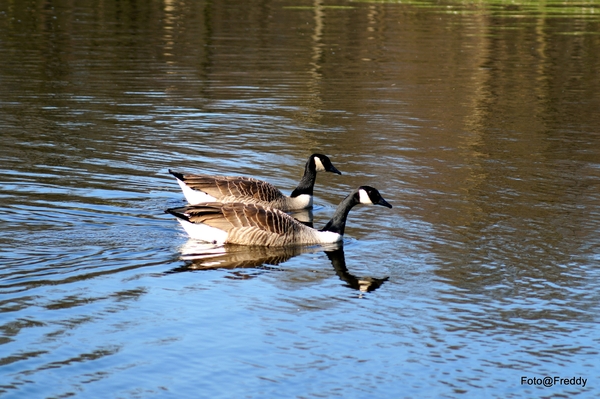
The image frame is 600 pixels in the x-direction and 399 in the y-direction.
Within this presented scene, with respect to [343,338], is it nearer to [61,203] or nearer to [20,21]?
[61,203]

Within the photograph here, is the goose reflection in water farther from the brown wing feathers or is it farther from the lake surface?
the brown wing feathers

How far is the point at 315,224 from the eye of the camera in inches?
539

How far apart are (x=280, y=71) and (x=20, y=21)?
16.6 meters

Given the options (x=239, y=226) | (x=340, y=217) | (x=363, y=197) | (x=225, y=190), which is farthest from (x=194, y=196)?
(x=363, y=197)

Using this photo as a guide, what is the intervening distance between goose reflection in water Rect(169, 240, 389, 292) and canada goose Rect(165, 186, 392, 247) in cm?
11

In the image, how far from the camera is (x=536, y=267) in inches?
448

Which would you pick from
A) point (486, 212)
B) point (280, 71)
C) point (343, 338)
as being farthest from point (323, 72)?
point (343, 338)

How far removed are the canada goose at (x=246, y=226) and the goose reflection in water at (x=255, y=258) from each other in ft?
0.35

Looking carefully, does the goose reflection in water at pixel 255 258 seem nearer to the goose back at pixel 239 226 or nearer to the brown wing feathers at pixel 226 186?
the goose back at pixel 239 226

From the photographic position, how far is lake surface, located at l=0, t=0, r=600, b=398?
8367 mm

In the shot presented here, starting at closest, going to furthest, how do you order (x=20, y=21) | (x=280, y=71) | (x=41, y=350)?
1. (x=41, y=350)
2. (x=280, y=71)
3. (x=20, y=21)

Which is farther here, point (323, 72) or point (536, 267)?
point (323, 72)

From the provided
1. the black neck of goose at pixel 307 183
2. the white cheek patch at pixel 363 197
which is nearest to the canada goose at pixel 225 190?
the black neck of goose at pixel 307 183

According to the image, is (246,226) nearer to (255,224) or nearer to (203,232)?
(255,224)
